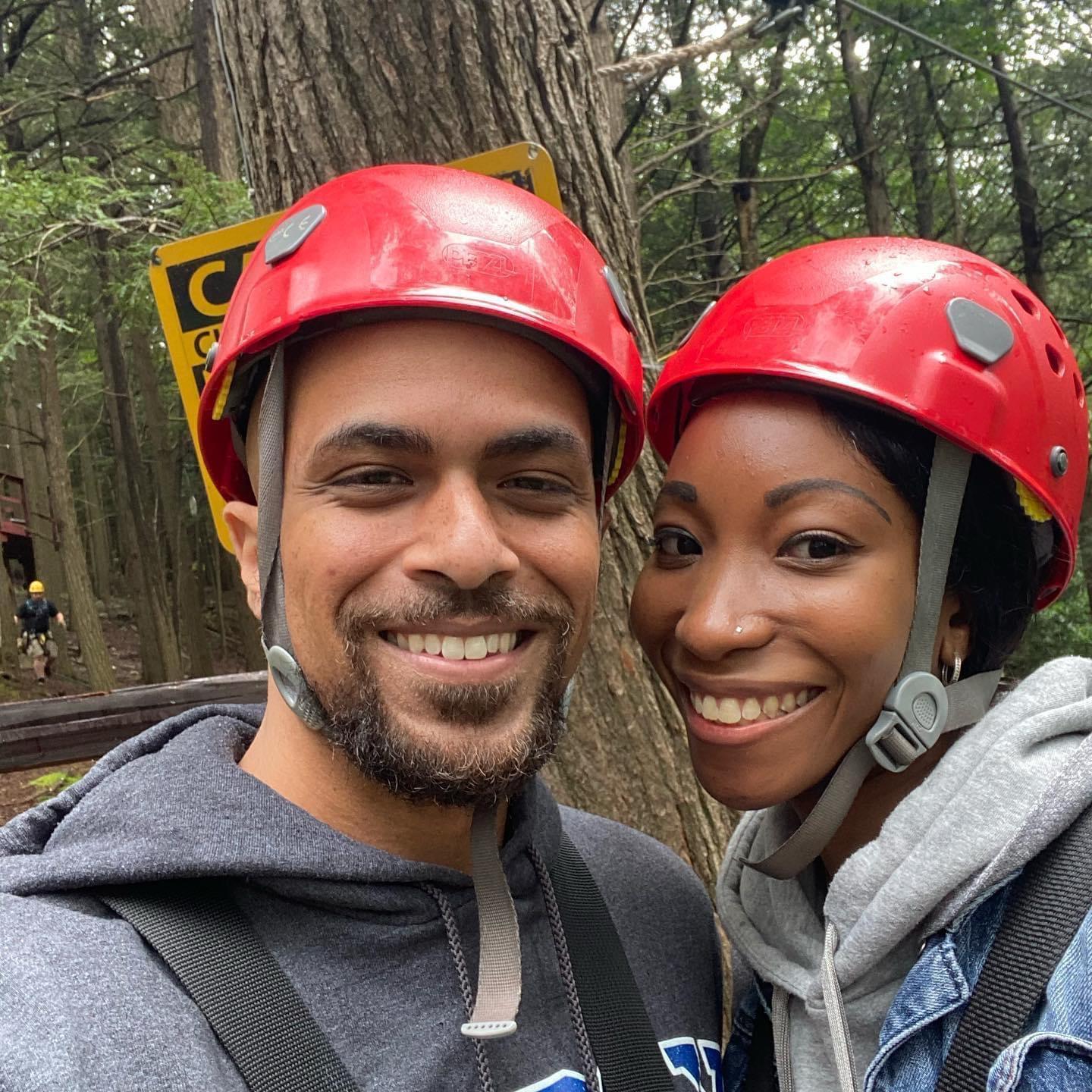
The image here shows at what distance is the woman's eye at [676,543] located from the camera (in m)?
1.99

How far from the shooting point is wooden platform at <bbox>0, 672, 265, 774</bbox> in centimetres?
577

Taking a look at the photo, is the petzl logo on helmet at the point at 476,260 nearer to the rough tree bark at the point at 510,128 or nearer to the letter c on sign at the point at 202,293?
the rough tree bark at the point at 510,128

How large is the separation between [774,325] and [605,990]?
130cm

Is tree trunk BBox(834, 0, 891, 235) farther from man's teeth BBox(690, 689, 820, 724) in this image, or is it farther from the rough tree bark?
man's teeth BBox(690, 689, 820, 724)

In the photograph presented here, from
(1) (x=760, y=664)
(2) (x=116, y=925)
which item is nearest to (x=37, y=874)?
(2) (x=116, y=925)

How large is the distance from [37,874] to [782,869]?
135 cm

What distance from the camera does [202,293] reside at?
107 inches

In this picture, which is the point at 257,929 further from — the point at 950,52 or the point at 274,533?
the point at 950,52

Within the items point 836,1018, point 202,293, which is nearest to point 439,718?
point 836,1018

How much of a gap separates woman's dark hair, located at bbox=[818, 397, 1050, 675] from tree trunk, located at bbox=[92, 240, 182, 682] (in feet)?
51.5

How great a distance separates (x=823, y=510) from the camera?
5.82 ft

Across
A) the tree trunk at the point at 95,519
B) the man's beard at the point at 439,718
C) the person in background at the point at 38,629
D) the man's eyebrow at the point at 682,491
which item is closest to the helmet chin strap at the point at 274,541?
the man's beard at the point at 439,718

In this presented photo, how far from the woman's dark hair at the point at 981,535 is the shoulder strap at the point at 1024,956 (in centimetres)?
56

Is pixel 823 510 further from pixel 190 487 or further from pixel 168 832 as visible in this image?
pixel 190 487
